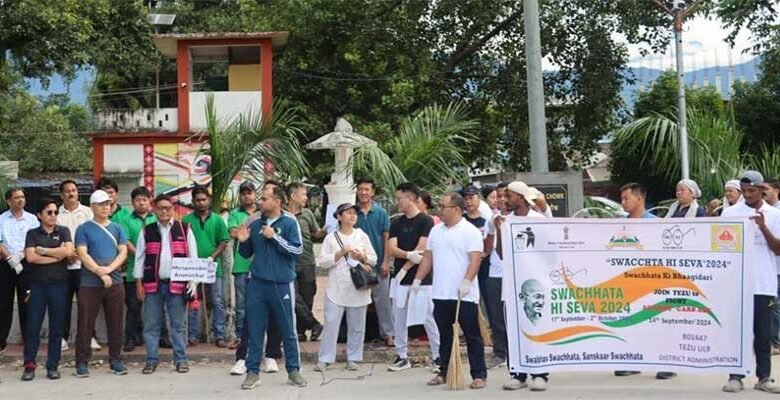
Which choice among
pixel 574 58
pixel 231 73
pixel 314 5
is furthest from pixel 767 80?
pixel 231 73

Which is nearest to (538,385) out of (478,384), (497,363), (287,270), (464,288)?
(478,384)

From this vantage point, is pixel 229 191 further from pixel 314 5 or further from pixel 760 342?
pixel 314 5

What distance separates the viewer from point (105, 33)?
82.4ft

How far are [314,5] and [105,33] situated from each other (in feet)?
19.0

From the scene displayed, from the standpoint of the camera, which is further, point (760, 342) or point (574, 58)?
point (574, 58)

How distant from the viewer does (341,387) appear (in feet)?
27.5

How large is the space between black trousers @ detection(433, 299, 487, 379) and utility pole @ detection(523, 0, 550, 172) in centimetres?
478

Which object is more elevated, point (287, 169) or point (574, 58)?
point (574, 58)

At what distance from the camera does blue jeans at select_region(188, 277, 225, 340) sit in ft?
33.0

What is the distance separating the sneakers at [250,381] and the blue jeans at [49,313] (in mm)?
1958

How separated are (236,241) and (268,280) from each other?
5.44 ft

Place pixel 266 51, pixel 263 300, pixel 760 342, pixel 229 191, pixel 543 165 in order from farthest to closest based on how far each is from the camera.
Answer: pixel 266 51 < pixel 543 165 < pixel 229 191 < pixel 263 300 < pixel 760 342

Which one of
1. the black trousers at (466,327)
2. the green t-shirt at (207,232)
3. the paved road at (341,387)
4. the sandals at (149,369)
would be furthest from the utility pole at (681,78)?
the sandals at (149,369)

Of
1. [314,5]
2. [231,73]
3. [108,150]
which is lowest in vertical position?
[108,150]
